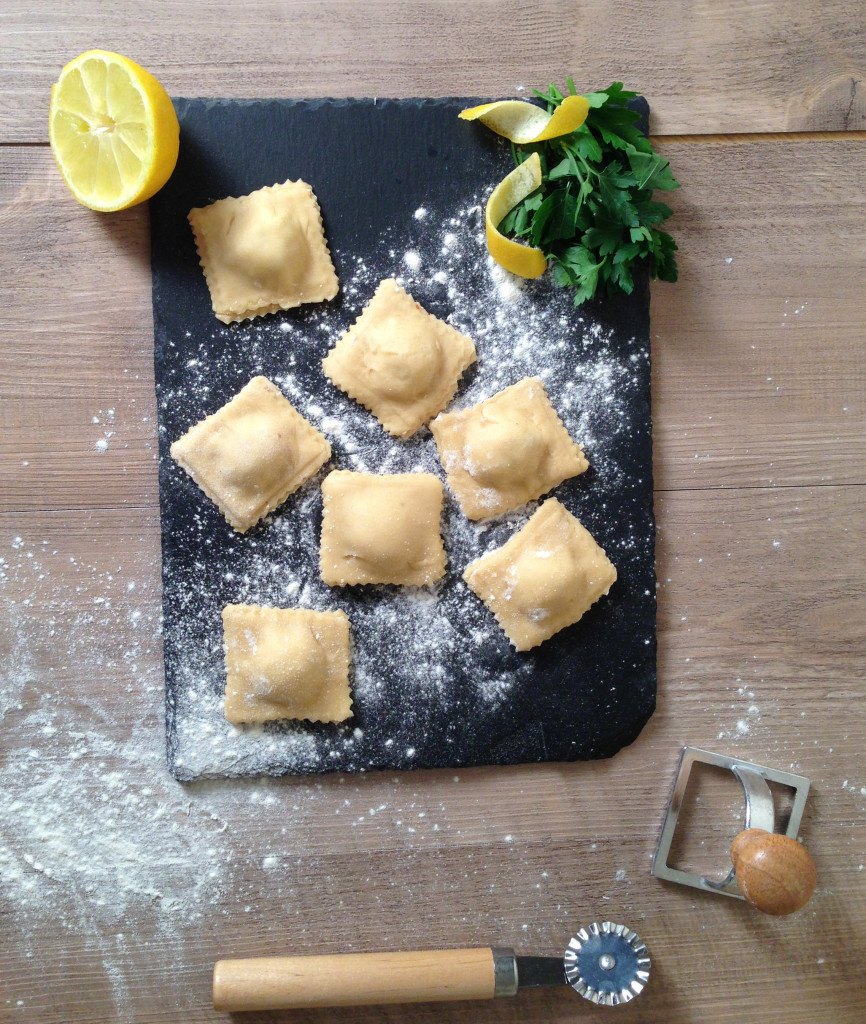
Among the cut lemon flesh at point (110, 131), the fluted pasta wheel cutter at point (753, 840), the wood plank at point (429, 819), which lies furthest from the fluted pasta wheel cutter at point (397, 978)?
the cut lemon flesh at point (110, 131)

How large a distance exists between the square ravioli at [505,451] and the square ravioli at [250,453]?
12.5 inches

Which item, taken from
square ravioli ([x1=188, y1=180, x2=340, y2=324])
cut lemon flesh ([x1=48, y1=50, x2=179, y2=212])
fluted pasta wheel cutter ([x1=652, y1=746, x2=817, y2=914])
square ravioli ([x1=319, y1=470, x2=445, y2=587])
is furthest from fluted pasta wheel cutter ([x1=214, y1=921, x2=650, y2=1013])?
cut lemon flesh ([x1=48, y1=50, x2=179, y2=212])

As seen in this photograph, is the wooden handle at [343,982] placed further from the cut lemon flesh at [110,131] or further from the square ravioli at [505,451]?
the cut lemon flesh at [110,131]

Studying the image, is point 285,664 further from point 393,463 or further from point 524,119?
point 524,119

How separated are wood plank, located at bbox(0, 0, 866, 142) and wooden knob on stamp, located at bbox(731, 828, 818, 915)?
1.62 meters

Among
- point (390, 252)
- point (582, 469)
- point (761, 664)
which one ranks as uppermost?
point (390, 252)

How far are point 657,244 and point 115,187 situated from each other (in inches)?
45.2

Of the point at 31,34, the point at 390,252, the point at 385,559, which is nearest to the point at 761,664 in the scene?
the point at 385,559

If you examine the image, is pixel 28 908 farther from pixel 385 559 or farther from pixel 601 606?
pixel 601 606

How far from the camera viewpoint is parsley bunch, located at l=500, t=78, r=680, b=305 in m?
1.64

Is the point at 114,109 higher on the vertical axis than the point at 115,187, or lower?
higher

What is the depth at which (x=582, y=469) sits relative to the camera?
1750 millimetres

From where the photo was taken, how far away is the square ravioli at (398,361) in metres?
1.69

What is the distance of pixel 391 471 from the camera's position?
5.85ft
